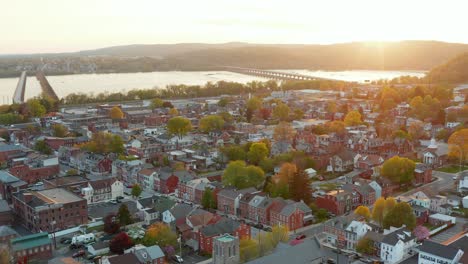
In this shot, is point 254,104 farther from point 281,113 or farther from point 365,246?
point 365,246

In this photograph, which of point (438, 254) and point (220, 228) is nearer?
point (438, 254)

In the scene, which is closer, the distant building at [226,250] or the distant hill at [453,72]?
the distant building at [226,250]

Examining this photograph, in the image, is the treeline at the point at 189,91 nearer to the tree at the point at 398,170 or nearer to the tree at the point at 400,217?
the tree at the point at 398,170

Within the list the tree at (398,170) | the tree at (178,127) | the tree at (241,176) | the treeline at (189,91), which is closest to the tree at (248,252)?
the tree at (241,176)

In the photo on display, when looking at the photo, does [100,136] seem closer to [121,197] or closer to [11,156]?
[11,156]

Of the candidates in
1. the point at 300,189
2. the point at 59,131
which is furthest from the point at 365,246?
the point at 59,131

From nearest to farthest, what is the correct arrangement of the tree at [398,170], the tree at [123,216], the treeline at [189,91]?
the tree at [123,216], the tree at [398,170], the treeline at [189,91]
